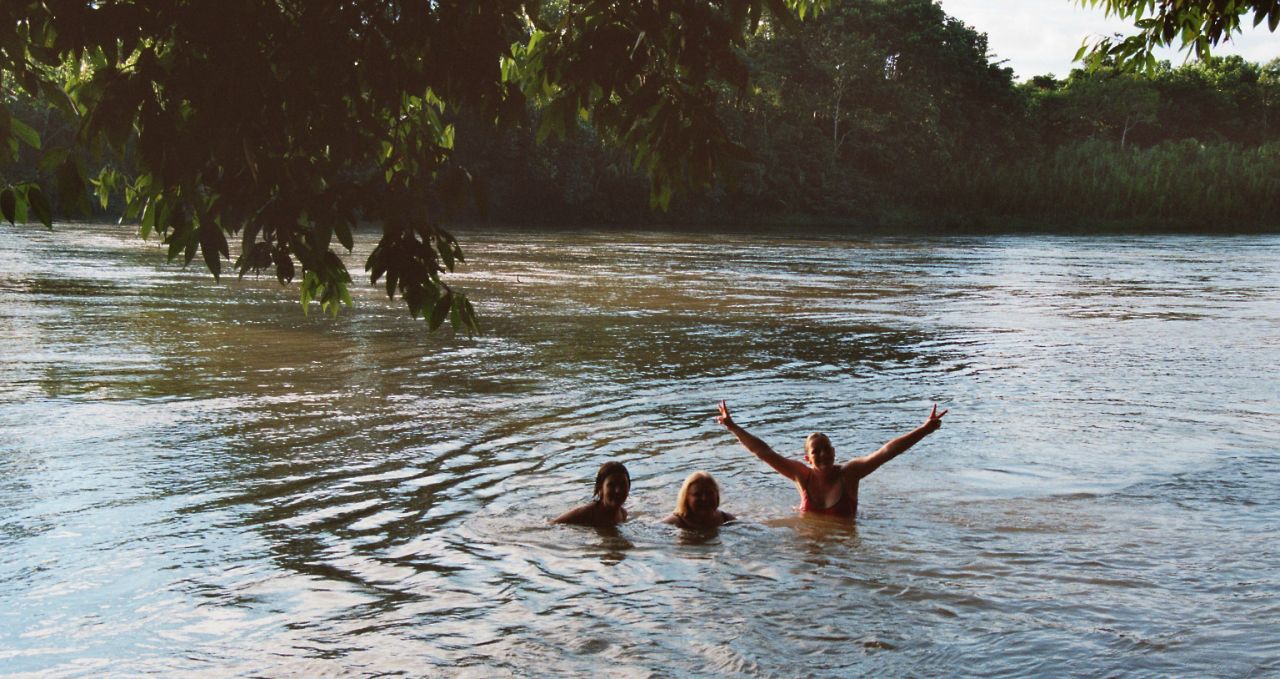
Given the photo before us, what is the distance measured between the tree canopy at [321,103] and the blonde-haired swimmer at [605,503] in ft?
12.9

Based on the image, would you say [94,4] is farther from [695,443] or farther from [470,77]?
[695,443]

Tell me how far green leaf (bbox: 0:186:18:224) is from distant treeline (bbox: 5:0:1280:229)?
5063 centimetres

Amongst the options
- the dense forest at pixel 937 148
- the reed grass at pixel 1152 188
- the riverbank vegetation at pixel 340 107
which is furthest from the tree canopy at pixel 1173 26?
the reed grass at pixel 1152 188

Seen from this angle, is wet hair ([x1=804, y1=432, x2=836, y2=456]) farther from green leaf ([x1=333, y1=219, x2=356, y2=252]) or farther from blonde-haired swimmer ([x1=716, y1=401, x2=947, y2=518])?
green leaf ([x1=333, y1=219, x2=356, y2=252])

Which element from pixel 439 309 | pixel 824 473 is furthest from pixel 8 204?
pixel 824 473

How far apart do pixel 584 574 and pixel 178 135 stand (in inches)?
169

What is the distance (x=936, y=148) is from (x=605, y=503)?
58.7m

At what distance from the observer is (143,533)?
7.54 metres

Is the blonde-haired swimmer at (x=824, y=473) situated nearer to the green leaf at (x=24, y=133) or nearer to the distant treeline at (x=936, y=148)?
the green leaf at (x=24, y=133)

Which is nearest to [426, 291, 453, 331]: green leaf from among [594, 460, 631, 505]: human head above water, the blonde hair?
[594, 460, 631, 505]: human head above water

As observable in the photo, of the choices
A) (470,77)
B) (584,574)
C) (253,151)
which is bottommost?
(584,574)

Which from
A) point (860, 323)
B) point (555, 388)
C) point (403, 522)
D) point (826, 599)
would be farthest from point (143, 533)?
point (860, 323)

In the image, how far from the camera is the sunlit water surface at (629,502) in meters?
5.97

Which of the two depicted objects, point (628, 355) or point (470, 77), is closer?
point (470, 77)
